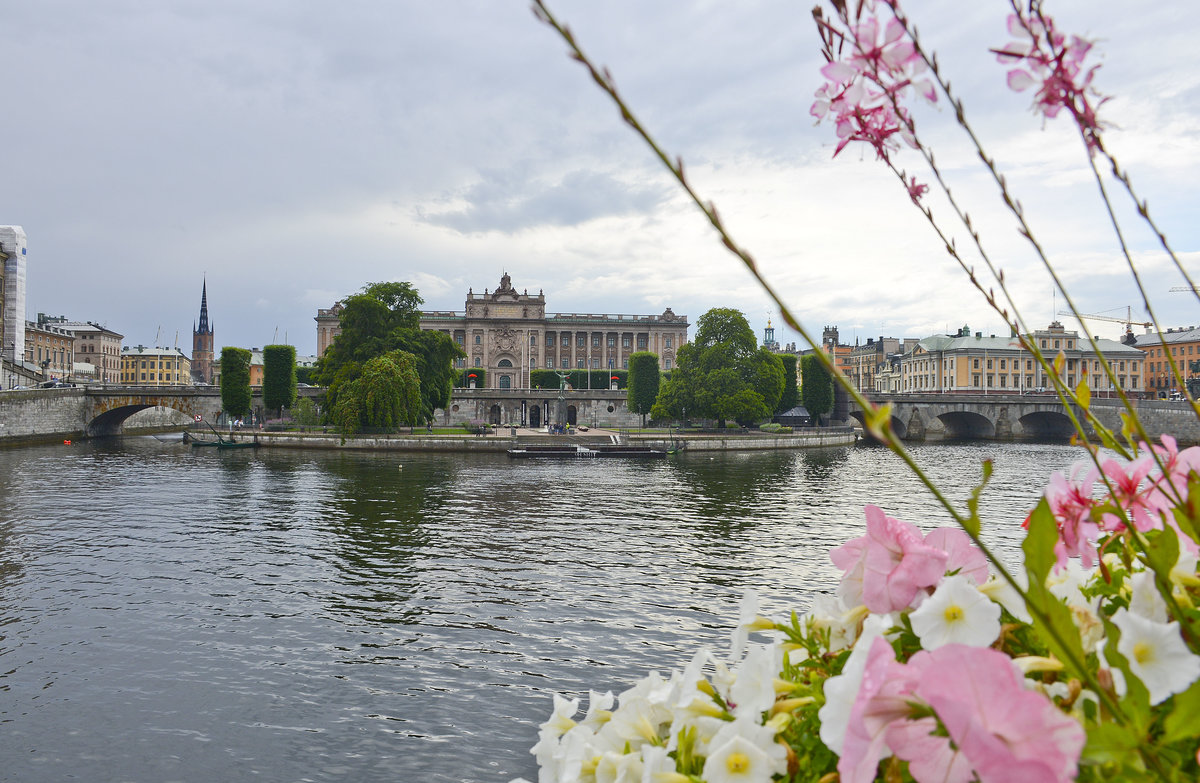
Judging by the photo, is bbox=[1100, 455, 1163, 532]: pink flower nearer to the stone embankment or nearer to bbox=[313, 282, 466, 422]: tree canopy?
the stone embankment

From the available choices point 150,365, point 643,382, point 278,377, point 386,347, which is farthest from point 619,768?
point 150,365

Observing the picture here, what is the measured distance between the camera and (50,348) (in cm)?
10300

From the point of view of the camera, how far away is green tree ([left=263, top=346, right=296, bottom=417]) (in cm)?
6575

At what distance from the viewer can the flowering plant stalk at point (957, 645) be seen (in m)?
1.04

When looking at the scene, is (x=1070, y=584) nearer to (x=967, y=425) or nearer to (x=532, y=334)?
(x=967, y=425)

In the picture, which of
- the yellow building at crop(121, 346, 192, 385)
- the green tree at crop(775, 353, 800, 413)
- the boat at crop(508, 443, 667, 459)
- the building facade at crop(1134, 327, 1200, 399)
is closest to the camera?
the boat at crop(508, 443, 667, 459)

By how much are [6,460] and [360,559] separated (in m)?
36.2

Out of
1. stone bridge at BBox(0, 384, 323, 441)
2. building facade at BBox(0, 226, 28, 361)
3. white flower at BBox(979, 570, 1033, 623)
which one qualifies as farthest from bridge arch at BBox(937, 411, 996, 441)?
building facade at BBox(0, 226, 28, 361)

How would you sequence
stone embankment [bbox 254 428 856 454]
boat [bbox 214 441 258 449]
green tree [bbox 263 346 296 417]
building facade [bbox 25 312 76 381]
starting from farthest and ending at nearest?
building facade [bbox 25 312 76 381], green tree [bbox 263 346 296 417], boat [bbox 214 441 258 449], stone embankment [bbox 254 428 856 454]

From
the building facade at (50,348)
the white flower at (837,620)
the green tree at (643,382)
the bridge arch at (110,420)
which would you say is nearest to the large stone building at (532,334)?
the building facade at (50,348)

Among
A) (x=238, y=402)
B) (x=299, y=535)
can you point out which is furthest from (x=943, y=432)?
(x=299, y=535)

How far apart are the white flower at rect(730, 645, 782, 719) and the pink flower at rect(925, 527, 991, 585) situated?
53 cm

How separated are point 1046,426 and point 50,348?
408 ft

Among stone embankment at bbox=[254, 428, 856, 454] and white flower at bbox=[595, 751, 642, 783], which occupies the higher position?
white flower at bbox=[595, 751, 642, 783]
